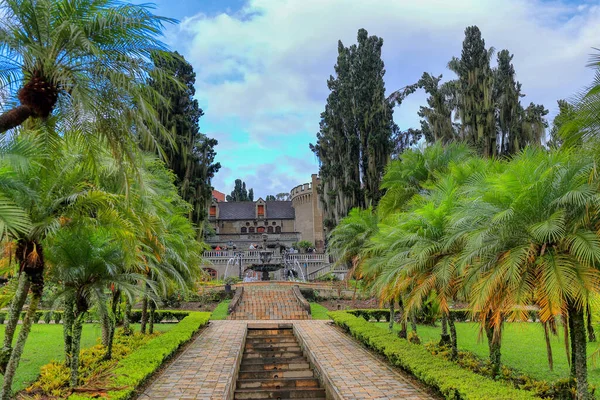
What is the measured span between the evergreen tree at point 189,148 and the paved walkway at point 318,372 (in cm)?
1833

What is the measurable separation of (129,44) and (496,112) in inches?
1326

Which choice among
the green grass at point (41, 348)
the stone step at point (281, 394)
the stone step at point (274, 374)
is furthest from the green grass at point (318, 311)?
the stone step at point (281, 394)

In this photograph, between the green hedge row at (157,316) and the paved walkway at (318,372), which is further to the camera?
the green hedge row at (157,316)

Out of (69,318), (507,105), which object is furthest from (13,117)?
(507,105)

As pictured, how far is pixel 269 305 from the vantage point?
22.9 metres

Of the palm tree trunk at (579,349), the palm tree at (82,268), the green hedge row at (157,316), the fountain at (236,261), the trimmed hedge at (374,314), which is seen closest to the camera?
the palm tree trunk at (579,349)

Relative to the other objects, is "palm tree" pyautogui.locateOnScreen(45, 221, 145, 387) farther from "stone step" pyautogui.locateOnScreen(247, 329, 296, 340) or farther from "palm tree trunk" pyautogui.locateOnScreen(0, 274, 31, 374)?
"stone step" pyautogui.locateOnScreen(247, 329, 296, 340)

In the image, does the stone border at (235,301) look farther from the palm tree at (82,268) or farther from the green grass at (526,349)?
the palm tree at (82,268)

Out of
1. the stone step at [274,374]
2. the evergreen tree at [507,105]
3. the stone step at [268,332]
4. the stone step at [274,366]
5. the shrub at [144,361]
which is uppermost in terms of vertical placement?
the evergreen tree at [507,105]

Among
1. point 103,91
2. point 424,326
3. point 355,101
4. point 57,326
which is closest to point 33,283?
point 103,91

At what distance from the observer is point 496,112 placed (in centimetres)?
3528

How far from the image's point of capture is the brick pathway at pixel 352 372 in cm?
830

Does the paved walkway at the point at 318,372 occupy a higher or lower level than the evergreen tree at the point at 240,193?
lower

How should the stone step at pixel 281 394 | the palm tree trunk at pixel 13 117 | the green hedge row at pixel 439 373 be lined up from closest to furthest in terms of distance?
the palm tree trunk at pixel 13 117
the green hedge row at pixel 439 373
the stone step at pixel 281 394
